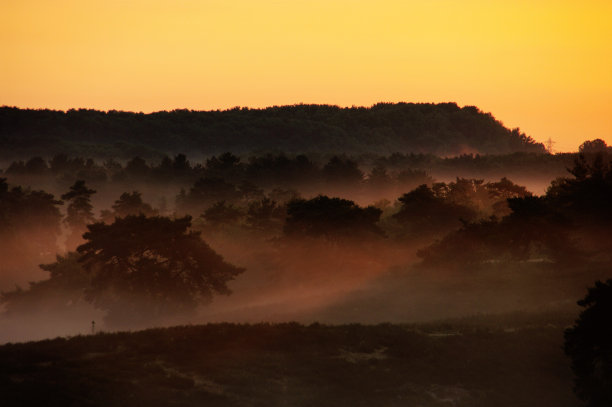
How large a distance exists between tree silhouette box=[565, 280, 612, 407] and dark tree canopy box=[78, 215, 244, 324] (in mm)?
45540

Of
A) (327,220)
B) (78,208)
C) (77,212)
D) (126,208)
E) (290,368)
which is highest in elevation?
(78,208)

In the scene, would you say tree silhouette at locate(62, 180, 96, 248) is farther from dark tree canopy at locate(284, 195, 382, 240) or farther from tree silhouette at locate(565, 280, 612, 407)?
tree silhouette at locate(565, 280, 612, 407)

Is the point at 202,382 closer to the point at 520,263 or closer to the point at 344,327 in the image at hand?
the point at 344,327

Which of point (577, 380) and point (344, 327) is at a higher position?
point (344, 327)

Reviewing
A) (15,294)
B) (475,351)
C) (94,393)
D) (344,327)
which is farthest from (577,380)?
(15,294)

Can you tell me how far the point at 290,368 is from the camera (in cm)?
4897

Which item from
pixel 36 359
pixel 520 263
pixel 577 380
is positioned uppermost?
pixel 520 263

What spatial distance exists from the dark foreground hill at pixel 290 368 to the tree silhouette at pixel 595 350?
1.65 metres

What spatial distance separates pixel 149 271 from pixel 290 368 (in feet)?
137

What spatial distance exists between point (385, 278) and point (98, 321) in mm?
29243

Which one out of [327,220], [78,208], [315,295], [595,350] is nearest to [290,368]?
[595,350]

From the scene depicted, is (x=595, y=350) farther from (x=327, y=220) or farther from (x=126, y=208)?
(x=126, y=208)

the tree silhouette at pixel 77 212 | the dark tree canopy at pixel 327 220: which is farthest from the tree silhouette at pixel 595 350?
the tree silhouette at pixel 77 212

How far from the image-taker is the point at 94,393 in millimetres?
41688
